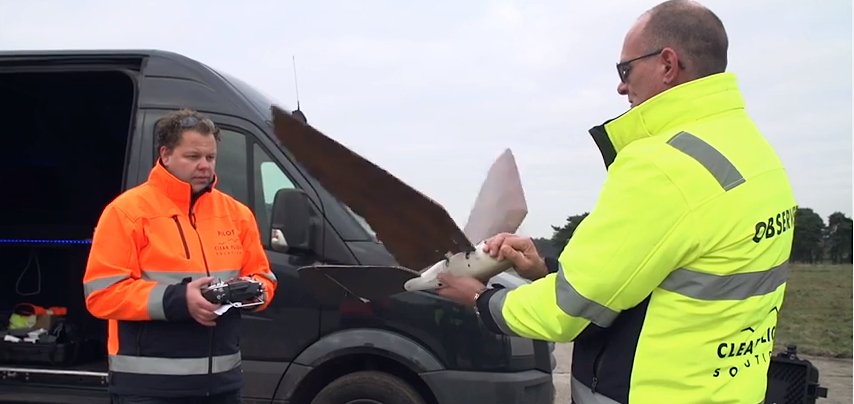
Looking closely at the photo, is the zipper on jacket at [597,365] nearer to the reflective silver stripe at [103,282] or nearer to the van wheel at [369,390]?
the reflective silver stripe at [103,282]

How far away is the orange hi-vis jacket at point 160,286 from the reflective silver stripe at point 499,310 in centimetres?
117

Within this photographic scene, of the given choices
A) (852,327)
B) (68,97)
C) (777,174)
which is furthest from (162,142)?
(852,327)

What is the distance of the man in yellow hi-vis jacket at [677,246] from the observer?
145cm

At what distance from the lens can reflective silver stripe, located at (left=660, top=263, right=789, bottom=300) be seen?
1.48 m

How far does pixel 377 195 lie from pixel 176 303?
99 cm

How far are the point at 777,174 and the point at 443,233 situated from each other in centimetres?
80

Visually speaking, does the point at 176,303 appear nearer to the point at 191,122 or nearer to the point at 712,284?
the point at 191,122

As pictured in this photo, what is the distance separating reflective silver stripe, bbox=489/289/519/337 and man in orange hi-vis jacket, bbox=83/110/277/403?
1.11 m

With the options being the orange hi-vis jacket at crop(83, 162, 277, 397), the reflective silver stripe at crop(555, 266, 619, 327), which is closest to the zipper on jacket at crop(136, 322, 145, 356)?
the orange hi-vis jacket at crop(83, 162, 277, 397)

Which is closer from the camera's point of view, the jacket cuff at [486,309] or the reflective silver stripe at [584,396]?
the reflective silver stripe at [584,396]

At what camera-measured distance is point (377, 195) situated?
5.86 ft

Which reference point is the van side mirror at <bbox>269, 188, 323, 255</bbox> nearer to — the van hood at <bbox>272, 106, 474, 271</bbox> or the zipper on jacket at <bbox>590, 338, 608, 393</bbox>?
the van hood at <bbox>272, 106, 474, 271</bbox>

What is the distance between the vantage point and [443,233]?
1.80 m

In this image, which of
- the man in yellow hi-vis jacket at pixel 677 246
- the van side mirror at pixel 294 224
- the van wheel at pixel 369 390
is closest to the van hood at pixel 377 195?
the man in yellow hi-vis jacket at pixel 677 246
